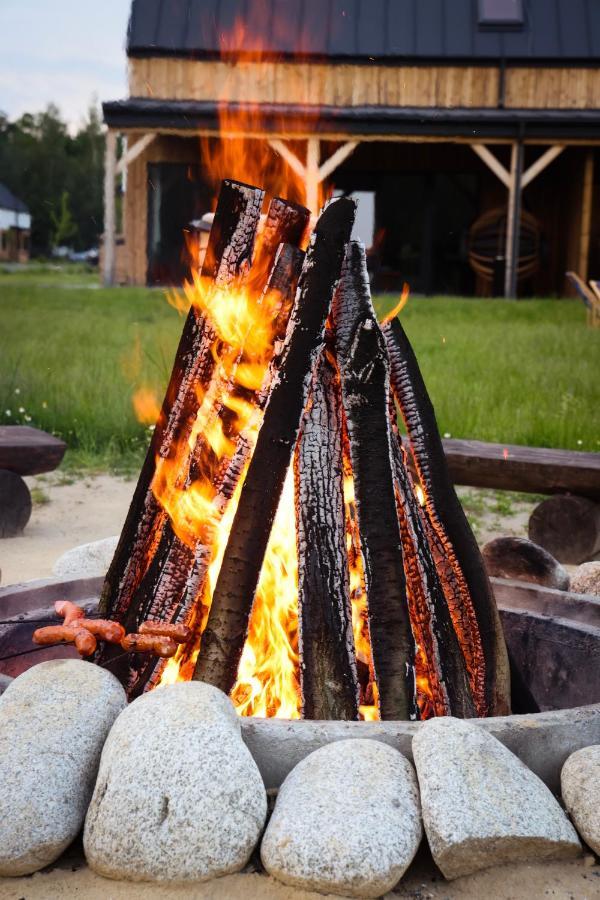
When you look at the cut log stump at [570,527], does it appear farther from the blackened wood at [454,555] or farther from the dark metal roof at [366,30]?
the dark metal roof at [366,30]

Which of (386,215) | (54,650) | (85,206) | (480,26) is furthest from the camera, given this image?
(85,206)

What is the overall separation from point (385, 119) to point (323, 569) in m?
15.5

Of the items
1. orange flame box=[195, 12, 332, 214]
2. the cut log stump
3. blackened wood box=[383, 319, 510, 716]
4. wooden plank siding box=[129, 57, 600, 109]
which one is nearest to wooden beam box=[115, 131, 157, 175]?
orange flame box=[195, 12, 332, 214]

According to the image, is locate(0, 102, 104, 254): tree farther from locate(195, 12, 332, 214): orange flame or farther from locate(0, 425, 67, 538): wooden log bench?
locate(0, 425, 67, 538): wooden log bench

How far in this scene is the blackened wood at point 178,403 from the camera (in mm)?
2527

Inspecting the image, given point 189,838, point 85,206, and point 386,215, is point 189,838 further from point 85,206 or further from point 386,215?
point 85,206

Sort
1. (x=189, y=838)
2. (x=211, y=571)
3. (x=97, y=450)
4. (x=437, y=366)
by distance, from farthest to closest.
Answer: (x=437, y=366)
(x=97, y=450)
(x=211, y=571)
(x=189, y=838)

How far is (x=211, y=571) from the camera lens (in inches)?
97.0

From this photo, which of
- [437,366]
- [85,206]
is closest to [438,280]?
[437,366]

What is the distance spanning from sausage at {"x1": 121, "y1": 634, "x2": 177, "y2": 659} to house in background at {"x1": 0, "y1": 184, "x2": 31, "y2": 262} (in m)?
61.1

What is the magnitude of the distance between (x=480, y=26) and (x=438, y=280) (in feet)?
16.5

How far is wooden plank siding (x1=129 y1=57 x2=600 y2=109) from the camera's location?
58.6 feet

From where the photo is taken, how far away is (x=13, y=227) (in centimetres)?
6675

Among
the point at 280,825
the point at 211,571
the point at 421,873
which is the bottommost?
the point at 421,873
